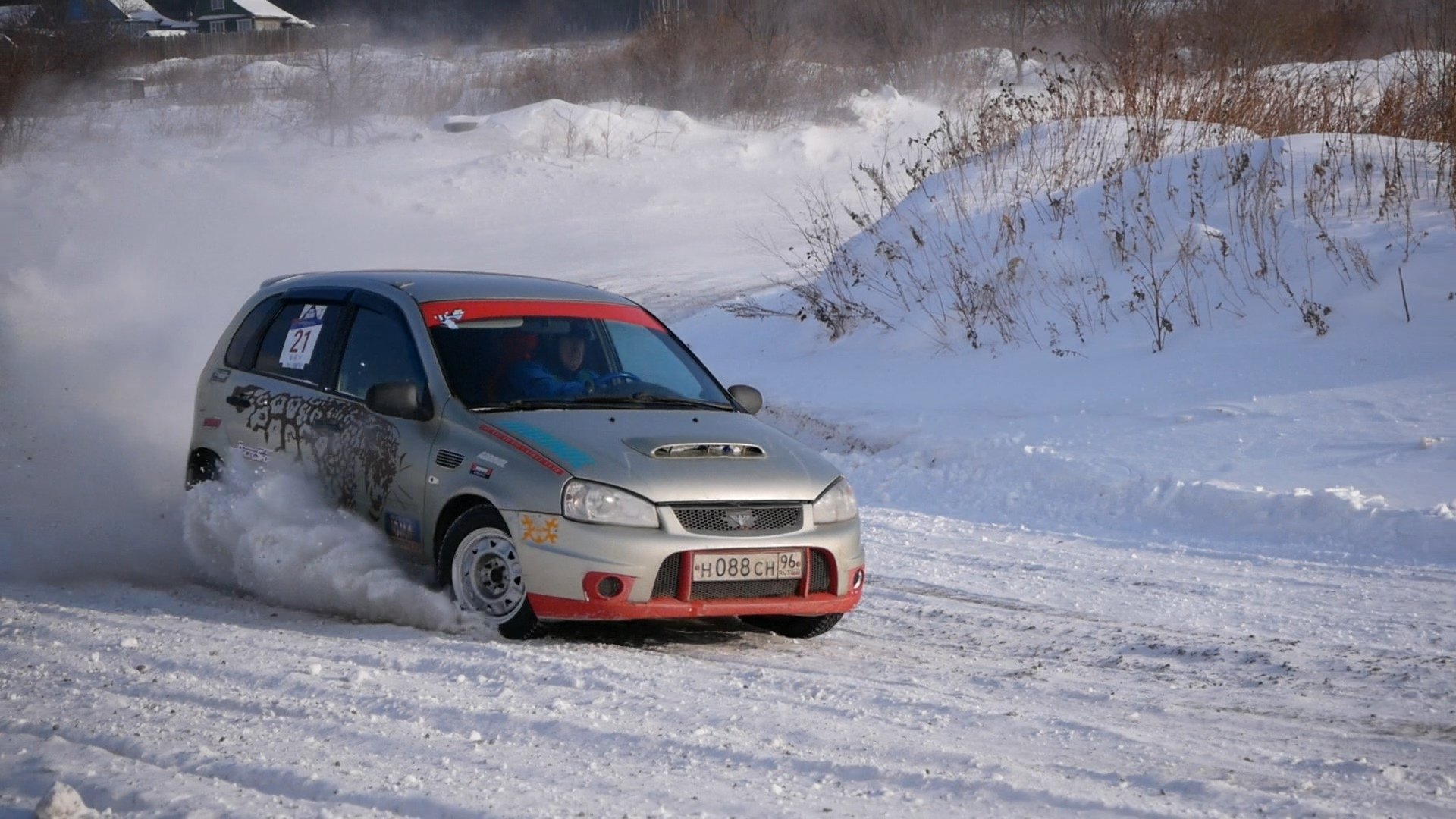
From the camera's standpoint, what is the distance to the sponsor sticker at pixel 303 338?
752 cm

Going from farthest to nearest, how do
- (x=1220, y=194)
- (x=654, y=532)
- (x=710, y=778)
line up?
(x=1220, y=194)
(x=654, y=532)
(x=710, y=778)

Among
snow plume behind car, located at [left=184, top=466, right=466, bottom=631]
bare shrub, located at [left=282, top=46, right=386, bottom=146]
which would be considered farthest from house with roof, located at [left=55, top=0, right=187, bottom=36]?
snow plume behind car, located at [left=184, top=466, right=466, bottom=631]

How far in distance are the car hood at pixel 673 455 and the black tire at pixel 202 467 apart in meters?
2.15

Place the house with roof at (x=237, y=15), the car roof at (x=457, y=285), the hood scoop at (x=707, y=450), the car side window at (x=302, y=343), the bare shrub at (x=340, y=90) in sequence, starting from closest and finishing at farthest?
the hood scoop at (x=707, y=450)
the car roof at (x=457, y=285)
the car side window at (x=302, y=343)
the bare shrub at (x=340, y=90)
the house with roof at (x=237, y=15)

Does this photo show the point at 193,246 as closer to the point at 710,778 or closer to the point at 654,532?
the point at 654,532

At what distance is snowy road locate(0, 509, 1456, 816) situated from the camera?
4.29 metres

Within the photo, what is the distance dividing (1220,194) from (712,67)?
24.2 m

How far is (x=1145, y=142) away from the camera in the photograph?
15266 millimetres

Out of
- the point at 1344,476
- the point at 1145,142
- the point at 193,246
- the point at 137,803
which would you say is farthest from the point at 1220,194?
the point at 193,246

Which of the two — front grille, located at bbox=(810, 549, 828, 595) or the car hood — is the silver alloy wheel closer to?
the car hood

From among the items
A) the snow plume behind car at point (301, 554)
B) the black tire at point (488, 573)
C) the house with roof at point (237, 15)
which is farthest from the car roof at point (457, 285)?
the house with roof at point (237, 15)

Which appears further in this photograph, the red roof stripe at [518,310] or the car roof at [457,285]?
the car roof at [457,285]

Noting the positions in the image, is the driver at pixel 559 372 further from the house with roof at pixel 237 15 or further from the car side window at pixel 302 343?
the house with roof at pixel 237 15

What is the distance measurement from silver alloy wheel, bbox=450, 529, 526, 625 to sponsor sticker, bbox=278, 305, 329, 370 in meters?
1.78
